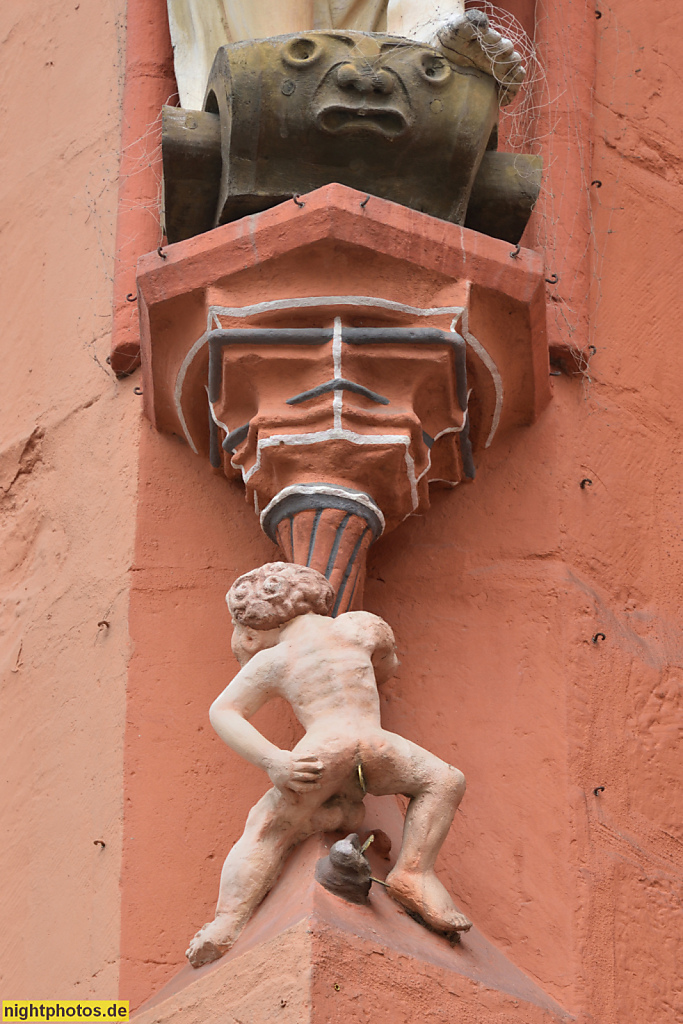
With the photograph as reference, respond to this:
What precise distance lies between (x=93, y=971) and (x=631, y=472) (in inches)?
42.9

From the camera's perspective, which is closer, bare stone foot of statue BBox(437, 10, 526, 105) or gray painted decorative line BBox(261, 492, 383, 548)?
gray painted decorative line BBox(261, 492, 383, 548)

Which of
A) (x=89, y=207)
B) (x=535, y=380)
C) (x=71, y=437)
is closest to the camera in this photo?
(x=535, y=380)

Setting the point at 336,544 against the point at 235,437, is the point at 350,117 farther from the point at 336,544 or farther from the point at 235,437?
the point at 336,544

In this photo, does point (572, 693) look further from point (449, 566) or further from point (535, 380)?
point (535, 380)

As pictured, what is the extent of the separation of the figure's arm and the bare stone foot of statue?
0.90 metres

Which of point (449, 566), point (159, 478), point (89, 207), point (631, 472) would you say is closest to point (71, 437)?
point (159, 478)

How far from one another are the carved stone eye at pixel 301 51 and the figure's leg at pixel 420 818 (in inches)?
37.4

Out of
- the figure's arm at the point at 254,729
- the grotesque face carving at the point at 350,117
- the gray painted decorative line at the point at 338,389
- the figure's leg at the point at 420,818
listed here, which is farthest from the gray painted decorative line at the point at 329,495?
the grotesque face carving at the point at 350,117

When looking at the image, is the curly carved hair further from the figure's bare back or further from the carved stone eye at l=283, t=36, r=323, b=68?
the carved stone eye at l=283, t=36, r=323, b=68

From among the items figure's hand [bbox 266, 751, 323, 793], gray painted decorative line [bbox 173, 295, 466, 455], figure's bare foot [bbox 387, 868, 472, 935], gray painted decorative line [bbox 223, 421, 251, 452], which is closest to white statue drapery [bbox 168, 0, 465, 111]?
gray painted decorative line [bbox 173, 295, 466, 455]

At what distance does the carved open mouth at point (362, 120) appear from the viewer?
2.52 metres

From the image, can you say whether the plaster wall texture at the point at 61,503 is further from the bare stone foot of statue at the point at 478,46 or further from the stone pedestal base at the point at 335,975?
the bare stone foot of statue at the point at 478,46

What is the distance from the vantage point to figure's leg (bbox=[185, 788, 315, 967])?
7.16 ft

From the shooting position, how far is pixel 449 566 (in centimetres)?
267
